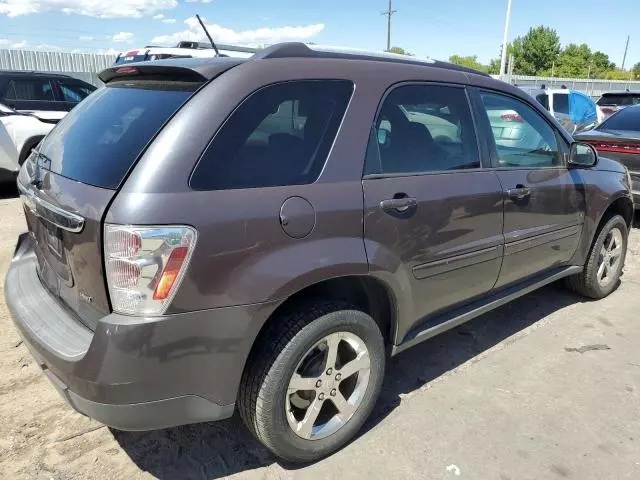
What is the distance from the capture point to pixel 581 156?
3.78 meters

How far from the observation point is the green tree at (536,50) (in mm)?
66750

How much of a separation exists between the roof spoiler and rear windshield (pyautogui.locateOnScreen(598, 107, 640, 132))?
6786mm

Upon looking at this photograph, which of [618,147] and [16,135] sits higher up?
[618,147]

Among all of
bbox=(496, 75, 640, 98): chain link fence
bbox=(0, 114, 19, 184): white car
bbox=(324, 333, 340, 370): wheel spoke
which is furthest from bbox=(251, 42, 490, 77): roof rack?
bbox=(496, 75, 640, 98): chain link fence

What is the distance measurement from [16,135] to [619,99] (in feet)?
48.5

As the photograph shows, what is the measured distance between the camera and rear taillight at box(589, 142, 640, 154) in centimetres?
644

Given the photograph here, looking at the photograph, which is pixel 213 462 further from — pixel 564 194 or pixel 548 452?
pixel 564 194

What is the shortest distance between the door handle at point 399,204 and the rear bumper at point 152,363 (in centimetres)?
75

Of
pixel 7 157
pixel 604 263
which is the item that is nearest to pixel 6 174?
pixel 7 157

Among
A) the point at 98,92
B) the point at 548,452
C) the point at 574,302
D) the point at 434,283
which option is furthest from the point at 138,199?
the point at 574,302

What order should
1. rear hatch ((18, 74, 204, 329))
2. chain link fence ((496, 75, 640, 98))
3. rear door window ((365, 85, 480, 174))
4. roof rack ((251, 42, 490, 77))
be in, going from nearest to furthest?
1. rear hatch ((18, 74, 204, 329))
2. roof rack ((251, 42, 490, 77))
3. rear door window ((365, 85, 480, 174))
4. chain link fence ((496, 75, 640, 98))

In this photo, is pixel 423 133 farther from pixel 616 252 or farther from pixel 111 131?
pixel 616 252

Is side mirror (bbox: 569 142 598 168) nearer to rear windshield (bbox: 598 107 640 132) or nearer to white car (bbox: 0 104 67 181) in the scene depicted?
rear windshield (bbox: 598 107 640 132)

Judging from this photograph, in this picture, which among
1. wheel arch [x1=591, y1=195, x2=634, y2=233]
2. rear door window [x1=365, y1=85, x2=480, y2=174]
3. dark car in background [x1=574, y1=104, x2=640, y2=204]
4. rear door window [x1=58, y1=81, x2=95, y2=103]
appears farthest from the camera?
rear door window [x1=58, y1=81, x2=95, y2=103]
